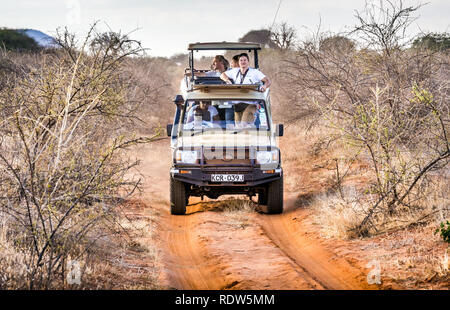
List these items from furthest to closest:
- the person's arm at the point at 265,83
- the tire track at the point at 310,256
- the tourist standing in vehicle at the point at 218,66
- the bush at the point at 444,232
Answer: the tourist standing in vehicle at the point at 218,66 → the person's arm at the point at 265,83 → the bush at the point at 444,232 → the tire track at the point at 310,256

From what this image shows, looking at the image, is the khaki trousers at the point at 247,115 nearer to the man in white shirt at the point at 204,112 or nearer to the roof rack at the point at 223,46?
the man in white shirt at the point at 204,112

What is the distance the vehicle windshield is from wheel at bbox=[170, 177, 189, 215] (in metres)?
0.93

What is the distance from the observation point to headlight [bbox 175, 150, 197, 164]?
30.3 feet

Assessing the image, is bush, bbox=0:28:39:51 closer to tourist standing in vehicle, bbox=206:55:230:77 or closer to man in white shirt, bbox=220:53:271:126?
tourist standing in vehicle, bbox=206:55:230:77

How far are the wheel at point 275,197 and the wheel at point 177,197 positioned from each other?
1.22m

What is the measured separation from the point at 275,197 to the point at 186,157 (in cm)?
145

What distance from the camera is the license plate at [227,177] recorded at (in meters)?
9.16

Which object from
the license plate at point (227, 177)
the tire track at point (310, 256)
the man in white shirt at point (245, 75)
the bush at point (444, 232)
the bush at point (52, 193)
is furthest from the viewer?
the man in white shirt at point (245, 75)

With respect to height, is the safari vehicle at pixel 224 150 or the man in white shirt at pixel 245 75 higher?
the man in white shirt at pixel 245 75

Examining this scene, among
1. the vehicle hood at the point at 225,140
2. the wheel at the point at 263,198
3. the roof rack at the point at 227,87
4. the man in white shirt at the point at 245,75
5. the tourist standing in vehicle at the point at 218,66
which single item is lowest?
the wheel at the point at 263,198

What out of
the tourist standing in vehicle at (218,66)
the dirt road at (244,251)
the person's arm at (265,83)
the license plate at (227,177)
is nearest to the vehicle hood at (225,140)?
the license plate at (227,177)

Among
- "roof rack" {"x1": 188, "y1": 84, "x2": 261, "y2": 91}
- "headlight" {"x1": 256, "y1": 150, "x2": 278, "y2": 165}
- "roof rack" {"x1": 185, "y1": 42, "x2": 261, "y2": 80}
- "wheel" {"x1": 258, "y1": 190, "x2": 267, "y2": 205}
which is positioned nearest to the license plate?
"headlight" {"x1": 256, "y1": 150, "x2": 278, "y2": 165}

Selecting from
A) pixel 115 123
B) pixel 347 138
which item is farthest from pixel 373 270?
pixel 115 123
